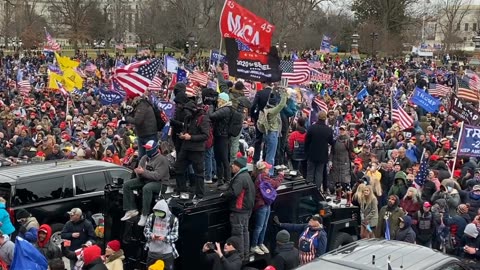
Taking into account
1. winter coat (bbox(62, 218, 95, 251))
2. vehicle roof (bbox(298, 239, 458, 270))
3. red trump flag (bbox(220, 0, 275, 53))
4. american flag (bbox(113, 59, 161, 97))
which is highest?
red trump flag (bbox(220, 0, 275, 53))

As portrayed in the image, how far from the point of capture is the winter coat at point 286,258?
873 centimetres

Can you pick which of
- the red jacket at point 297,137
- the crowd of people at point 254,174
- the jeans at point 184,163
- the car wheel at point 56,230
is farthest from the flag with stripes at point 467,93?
the car wheel at point 56,230

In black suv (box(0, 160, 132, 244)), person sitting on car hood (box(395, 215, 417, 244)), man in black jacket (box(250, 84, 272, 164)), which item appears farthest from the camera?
man in black jacket (box(250, 84, 272, 164))

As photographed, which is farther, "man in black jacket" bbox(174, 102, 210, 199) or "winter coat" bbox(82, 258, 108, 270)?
"man in black jacket" bbox(174, 102, 210, 199)

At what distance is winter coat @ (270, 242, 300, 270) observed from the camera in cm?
873

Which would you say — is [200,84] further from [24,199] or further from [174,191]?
[174,191]

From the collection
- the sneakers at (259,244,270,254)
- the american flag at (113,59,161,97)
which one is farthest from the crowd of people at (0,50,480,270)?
the american flag at (113,59,161,97)

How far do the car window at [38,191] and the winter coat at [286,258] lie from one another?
4.86 metres

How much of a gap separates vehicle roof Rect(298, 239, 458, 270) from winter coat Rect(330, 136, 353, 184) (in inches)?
240

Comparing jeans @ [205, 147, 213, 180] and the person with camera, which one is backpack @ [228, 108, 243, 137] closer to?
jeans @ [205, 147, 213, 180]

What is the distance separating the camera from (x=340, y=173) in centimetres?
1346

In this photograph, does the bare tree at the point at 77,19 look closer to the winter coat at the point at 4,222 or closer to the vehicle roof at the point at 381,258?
the winter coat at the point at 4,222

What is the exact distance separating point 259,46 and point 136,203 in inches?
228

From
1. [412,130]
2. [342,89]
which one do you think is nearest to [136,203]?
[412,130]
